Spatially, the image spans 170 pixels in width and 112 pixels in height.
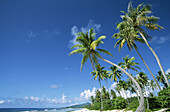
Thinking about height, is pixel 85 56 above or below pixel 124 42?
below

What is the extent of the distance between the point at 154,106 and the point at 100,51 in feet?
49.6

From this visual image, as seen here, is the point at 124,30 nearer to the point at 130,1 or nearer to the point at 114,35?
the point at 114,35

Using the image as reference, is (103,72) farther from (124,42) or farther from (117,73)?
(124,42)

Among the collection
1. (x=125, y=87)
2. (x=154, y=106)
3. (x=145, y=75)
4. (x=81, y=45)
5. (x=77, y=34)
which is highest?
(x=77, y=34)

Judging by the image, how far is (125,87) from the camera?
32.8 meters

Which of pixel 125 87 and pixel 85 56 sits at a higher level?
pixel 85 56

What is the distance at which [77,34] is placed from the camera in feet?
44.1

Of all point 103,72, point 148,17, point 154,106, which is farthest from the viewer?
point 103,72

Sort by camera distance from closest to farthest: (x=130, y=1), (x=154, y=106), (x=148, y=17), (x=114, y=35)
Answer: (x=148, y=17), (x=130, y=1), (x=114, y=35), (x=154, y=106)

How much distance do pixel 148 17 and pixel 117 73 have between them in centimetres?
1679

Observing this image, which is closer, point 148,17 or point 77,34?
point 148,17

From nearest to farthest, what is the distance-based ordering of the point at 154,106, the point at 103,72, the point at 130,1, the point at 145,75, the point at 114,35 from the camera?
the point at 130,1 < the point at 114,35 < the point at 154,106 < the point at 145,75 < the point at 103,72

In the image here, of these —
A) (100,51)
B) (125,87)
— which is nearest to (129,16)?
(100,51)

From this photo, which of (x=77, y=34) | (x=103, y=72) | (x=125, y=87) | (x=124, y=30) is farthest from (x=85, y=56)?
(x=125, y=87)
